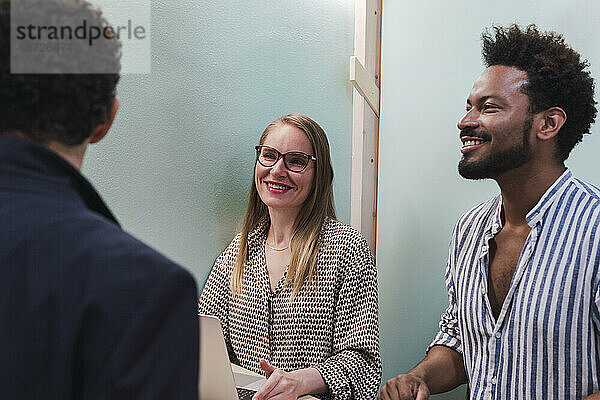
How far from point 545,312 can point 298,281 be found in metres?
0.61

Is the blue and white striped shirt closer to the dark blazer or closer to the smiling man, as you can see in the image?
the smiling man

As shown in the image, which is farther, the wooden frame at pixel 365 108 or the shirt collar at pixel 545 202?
the wooden frame at pixel 365 108

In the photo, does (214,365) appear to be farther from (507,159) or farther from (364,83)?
(364,83)

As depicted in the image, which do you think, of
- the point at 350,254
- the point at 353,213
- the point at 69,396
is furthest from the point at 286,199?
the point at 69,396

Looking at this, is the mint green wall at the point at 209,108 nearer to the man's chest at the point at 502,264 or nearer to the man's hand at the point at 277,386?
the man's hand at the point at 277,386

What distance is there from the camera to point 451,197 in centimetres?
209

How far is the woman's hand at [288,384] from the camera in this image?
1448 mm

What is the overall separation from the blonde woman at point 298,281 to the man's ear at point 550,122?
536mm

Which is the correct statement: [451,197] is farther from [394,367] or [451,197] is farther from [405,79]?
→ [394,367]

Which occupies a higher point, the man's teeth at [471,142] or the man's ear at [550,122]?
the man's ear at [550,122]

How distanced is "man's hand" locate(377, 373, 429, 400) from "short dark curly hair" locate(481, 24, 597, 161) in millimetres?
650

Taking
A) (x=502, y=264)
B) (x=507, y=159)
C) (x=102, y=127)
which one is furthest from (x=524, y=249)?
(x=102, y=127)

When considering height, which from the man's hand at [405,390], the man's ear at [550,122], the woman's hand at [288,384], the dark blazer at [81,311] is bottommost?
the man's hand at [405,390]

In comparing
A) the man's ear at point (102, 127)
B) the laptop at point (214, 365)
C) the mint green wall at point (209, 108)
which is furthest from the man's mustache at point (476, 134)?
the man's ear at point (102, 127)
